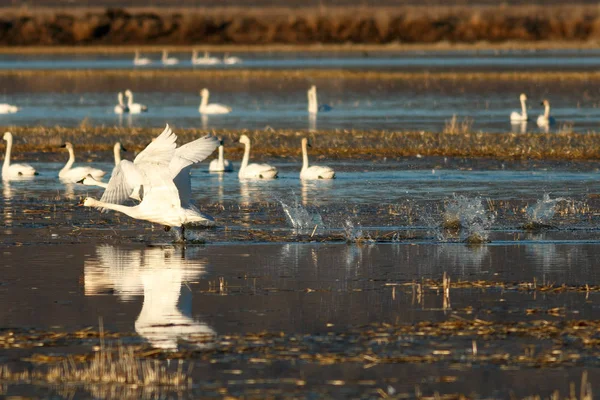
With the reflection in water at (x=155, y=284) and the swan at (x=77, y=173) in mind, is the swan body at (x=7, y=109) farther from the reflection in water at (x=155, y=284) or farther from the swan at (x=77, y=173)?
the reflection in water at (x=155, y=284)

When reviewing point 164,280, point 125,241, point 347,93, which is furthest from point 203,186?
point 347,93

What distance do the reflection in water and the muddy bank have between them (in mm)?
58062

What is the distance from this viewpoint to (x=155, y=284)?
1152cm

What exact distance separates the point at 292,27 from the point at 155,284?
6372 centimetres

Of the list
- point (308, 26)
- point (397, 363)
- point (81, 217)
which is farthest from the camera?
point (308, 26)

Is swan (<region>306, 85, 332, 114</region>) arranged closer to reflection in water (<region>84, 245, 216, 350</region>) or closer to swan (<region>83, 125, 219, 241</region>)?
swan (<region>83, 125, 219, 241</region>)

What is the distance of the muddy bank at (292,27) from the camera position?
71.6 meters

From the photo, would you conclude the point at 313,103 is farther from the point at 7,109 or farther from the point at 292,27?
the point at 292,27

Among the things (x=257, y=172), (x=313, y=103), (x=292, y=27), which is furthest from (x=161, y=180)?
(x=292, y=27)

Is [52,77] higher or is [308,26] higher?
[308,26]

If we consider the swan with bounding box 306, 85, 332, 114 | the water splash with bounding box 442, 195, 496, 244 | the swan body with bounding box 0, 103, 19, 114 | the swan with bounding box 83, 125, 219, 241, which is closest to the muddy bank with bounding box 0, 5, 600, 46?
the swan body with bounding box 0, 103, 19, 114

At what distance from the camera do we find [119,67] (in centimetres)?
5622

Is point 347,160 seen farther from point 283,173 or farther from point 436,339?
point 436,339

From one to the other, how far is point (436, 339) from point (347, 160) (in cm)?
1457
